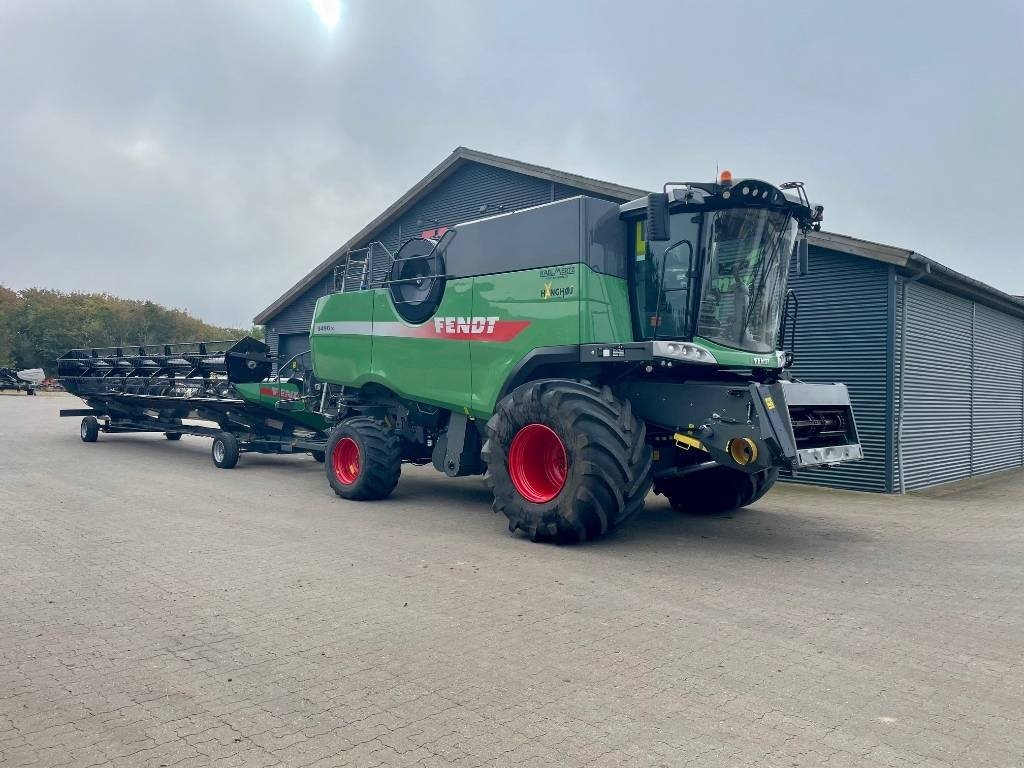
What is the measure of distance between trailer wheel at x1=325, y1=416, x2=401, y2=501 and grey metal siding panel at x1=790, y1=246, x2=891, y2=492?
6443mm

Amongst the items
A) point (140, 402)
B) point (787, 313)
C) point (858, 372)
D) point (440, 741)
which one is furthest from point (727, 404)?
point (140, 402)

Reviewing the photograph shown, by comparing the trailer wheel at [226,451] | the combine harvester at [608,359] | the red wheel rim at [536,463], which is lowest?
the trailer wheel at [226,451]

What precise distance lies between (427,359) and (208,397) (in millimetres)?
6692

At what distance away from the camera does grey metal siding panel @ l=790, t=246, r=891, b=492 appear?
36.9 ft

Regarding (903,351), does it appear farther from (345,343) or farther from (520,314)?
(345,343)

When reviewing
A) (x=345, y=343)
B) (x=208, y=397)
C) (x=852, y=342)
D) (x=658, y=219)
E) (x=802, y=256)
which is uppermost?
(x=658, y=219)

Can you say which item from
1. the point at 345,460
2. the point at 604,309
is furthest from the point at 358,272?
the point at 604,309

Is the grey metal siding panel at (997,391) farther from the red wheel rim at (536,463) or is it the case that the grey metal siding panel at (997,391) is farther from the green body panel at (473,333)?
the red wheel rim at (536,463)

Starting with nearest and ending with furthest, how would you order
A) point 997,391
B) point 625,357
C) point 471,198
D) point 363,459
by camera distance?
point 625,357 → point 363,459 → point 997,391 → point 471,198

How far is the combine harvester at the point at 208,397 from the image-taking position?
13.3 metres

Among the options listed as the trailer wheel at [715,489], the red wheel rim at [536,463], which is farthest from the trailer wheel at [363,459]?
the trailer wheel at [715,489]

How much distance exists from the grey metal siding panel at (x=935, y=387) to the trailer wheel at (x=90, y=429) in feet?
55.0

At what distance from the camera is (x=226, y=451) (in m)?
13.5

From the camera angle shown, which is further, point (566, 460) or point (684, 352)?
point (566, 460)
